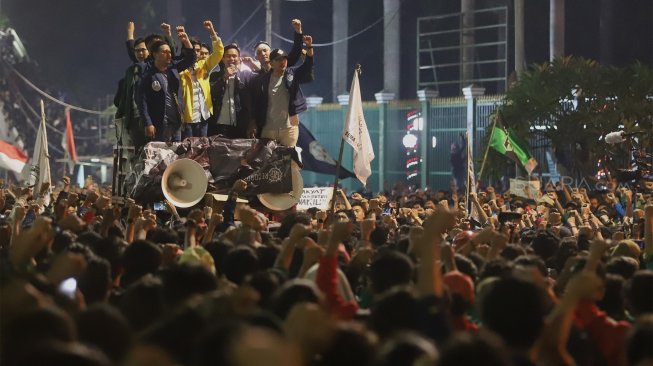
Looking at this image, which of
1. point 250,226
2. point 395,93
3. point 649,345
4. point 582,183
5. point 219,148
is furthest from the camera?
point 395,93

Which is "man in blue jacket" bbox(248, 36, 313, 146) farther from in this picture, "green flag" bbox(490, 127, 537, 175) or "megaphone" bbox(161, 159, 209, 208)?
"green flag" bbox(490, 127, 537, 175)

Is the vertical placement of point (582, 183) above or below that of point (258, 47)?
below

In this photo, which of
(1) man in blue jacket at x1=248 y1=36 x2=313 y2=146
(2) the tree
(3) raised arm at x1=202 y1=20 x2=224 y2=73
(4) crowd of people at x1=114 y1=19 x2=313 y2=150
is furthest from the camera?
(2) the tree

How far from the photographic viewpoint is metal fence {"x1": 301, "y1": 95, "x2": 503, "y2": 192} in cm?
3547

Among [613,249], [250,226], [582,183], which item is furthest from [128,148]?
[582,183]

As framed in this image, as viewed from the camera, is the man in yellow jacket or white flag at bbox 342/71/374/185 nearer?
the man in yellow jacket

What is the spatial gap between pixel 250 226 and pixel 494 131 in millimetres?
13005

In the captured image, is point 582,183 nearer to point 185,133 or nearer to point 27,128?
point 185,133

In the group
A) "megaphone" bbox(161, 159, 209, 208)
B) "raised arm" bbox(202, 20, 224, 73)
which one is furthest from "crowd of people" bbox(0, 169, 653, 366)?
"raised arm" bbox(202, 20, 224, 73)

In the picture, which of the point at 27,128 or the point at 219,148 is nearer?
the point at 219,148

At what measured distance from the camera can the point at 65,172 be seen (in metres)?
39.0

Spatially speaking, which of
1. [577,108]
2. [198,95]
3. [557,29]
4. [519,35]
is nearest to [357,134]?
[198,95]

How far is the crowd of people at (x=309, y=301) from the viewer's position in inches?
183

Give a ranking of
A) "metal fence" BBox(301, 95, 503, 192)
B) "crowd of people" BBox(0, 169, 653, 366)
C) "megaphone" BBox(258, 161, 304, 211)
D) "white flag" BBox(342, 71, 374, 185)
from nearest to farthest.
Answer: "crowd of people" BBox(0, 169, 653, 366) < "megaphone" BBox(258, 161, 304, 211) < "white flag" BBox(342, 71, 374, 185) < "metal fence" BBox(301, 95, 503, 192)
